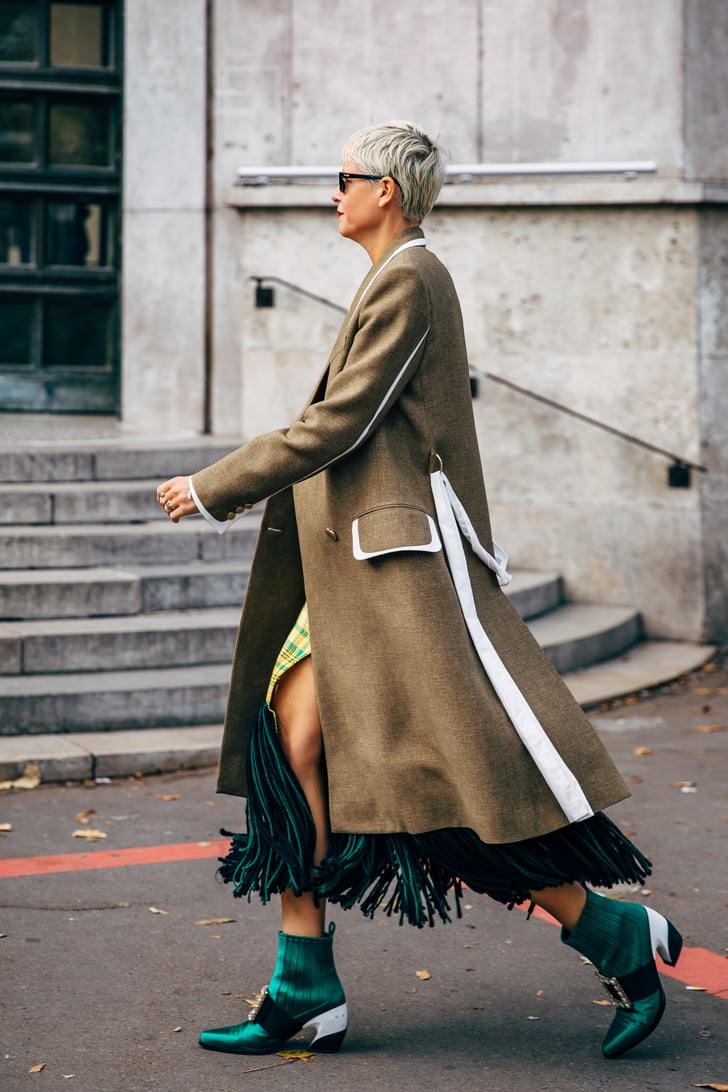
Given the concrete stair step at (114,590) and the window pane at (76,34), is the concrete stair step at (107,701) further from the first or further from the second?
the window pane at (76,34)

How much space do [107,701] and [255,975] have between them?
288cm

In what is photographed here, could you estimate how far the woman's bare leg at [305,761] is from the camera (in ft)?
11.7

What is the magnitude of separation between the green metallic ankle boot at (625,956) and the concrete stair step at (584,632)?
192 inches

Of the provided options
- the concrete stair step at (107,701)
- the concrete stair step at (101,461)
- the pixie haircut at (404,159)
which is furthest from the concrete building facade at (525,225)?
the pixie haircut at (404,159)

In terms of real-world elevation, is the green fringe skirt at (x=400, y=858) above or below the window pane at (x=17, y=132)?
below

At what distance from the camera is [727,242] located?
31.7 feet

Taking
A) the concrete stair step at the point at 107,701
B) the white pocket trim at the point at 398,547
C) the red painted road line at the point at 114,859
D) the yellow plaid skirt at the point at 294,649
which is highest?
the white pocket trim at the point at 398,547

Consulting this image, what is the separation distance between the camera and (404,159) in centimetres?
351

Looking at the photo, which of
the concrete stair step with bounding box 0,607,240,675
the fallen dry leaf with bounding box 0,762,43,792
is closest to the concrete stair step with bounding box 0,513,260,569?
the concrete stair step with bounding box 0,607,240,675

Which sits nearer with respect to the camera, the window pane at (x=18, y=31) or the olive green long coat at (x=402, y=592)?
the olive green long coat at (x=402, y=592)

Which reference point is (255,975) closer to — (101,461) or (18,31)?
(101,461)

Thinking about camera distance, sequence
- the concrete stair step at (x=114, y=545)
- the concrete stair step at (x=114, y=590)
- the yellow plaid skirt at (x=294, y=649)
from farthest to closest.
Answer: the concrete stair step at (x=114, y=545)
the concrete stair step at (x=114, y=590)
the yellow plaid skirt at (x=294, y=649)

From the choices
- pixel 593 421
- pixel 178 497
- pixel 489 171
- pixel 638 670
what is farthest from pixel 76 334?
pixel 178 497

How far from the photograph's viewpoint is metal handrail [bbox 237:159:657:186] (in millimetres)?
9766
